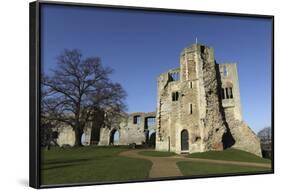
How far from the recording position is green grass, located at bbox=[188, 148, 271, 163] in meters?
13.6

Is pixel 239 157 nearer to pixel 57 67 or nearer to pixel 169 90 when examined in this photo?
pixel 169 90

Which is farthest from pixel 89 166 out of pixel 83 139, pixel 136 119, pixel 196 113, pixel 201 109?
pixel 201 109

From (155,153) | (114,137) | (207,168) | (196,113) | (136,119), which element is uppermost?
(196,113)

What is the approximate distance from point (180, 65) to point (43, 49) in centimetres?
315

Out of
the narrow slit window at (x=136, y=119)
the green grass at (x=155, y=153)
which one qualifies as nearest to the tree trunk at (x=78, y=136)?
the narrow slit window at (x=136, y=119)

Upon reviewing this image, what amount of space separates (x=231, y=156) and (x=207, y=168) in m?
0.79

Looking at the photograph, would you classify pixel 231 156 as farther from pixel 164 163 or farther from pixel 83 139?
pixel 83 139

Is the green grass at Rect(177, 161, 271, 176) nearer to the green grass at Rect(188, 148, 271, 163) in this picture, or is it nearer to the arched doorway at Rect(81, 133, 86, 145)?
the green grass at Rect(188, 148, 271, 163)

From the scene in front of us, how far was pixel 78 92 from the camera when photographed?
12156 millimetres

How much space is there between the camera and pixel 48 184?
11727mm

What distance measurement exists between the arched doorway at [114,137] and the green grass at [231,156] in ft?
5.88

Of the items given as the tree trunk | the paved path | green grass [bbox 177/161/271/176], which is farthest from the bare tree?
green grass [bbox 177/161/271/176]

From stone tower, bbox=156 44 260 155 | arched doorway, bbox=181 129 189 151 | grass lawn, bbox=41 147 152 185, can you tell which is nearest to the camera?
grass lawn, bbox=41 147 152 185

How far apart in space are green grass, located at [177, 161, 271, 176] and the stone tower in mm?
380
